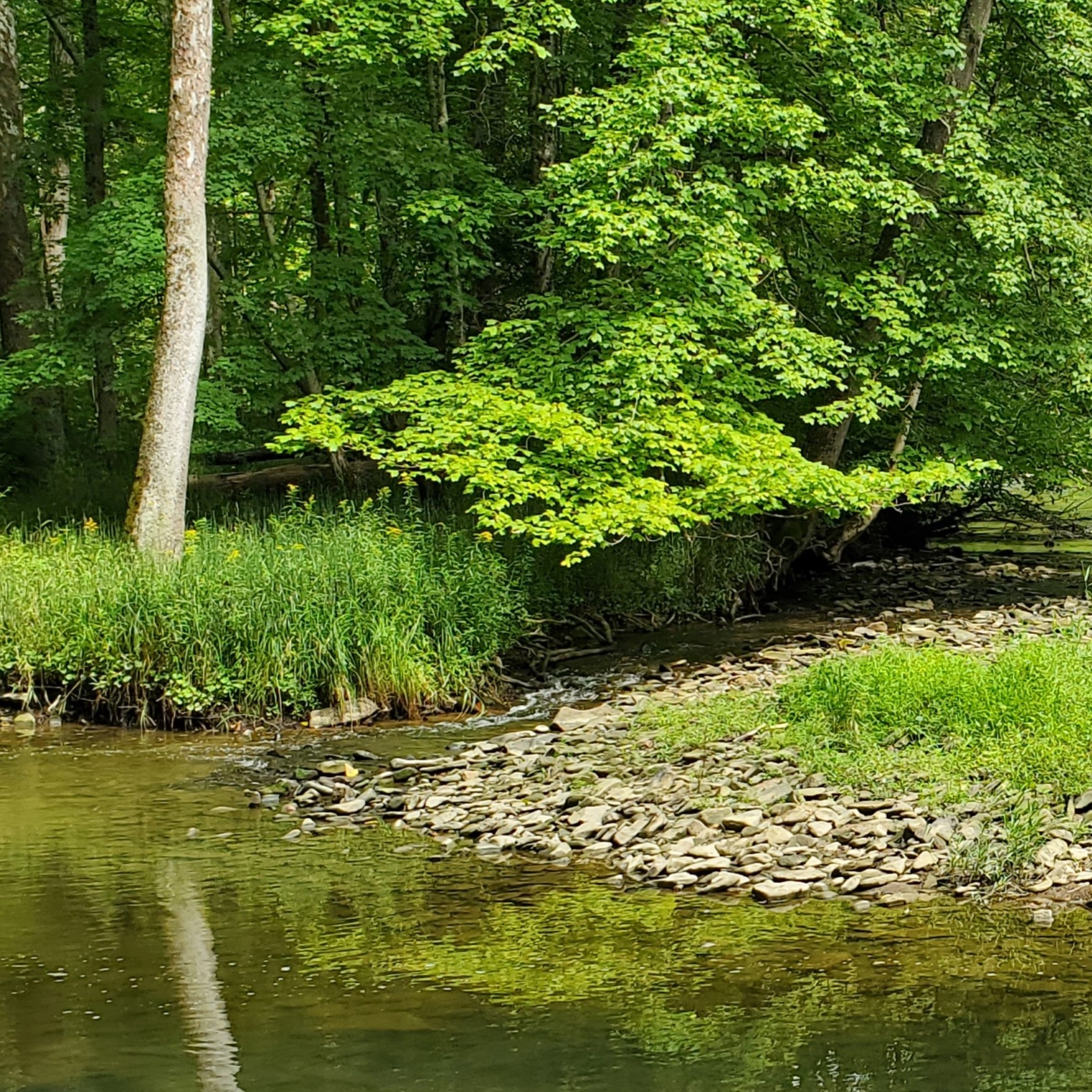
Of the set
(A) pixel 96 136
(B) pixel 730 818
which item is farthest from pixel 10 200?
(B) pixel 730 818

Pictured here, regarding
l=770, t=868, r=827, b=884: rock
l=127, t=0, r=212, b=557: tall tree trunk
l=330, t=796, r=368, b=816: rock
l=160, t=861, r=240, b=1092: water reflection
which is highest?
l=127, t=0, r=212, b=557: tall tree trunk

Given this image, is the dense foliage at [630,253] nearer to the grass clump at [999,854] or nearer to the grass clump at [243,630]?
the grass clump at [243,630]

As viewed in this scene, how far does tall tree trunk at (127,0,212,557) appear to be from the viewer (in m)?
10.9

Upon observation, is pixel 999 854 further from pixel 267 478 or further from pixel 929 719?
pixel 267 478

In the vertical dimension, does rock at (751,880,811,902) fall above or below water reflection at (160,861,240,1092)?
below

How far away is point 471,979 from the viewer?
187 inches

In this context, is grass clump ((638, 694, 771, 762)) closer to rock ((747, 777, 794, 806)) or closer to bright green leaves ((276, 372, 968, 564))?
rock ((747, 777, 794, 806))

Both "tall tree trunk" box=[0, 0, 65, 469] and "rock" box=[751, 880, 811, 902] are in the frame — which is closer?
"rock" box=[751, 880, 811, 902]

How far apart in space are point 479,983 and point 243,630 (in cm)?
520

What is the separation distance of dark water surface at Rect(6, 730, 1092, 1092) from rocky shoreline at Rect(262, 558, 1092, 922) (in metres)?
0.28

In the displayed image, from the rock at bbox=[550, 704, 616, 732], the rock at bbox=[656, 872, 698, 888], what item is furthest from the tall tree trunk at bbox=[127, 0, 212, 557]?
the rock at bbox=[656, 872, 698, 888]

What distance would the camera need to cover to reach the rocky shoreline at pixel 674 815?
5750 mm

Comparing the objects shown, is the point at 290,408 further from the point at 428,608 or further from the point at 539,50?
the point at 539,50

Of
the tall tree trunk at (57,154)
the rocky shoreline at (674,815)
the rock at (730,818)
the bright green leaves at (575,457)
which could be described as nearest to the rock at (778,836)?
the rocky shoreline at (674,815)
